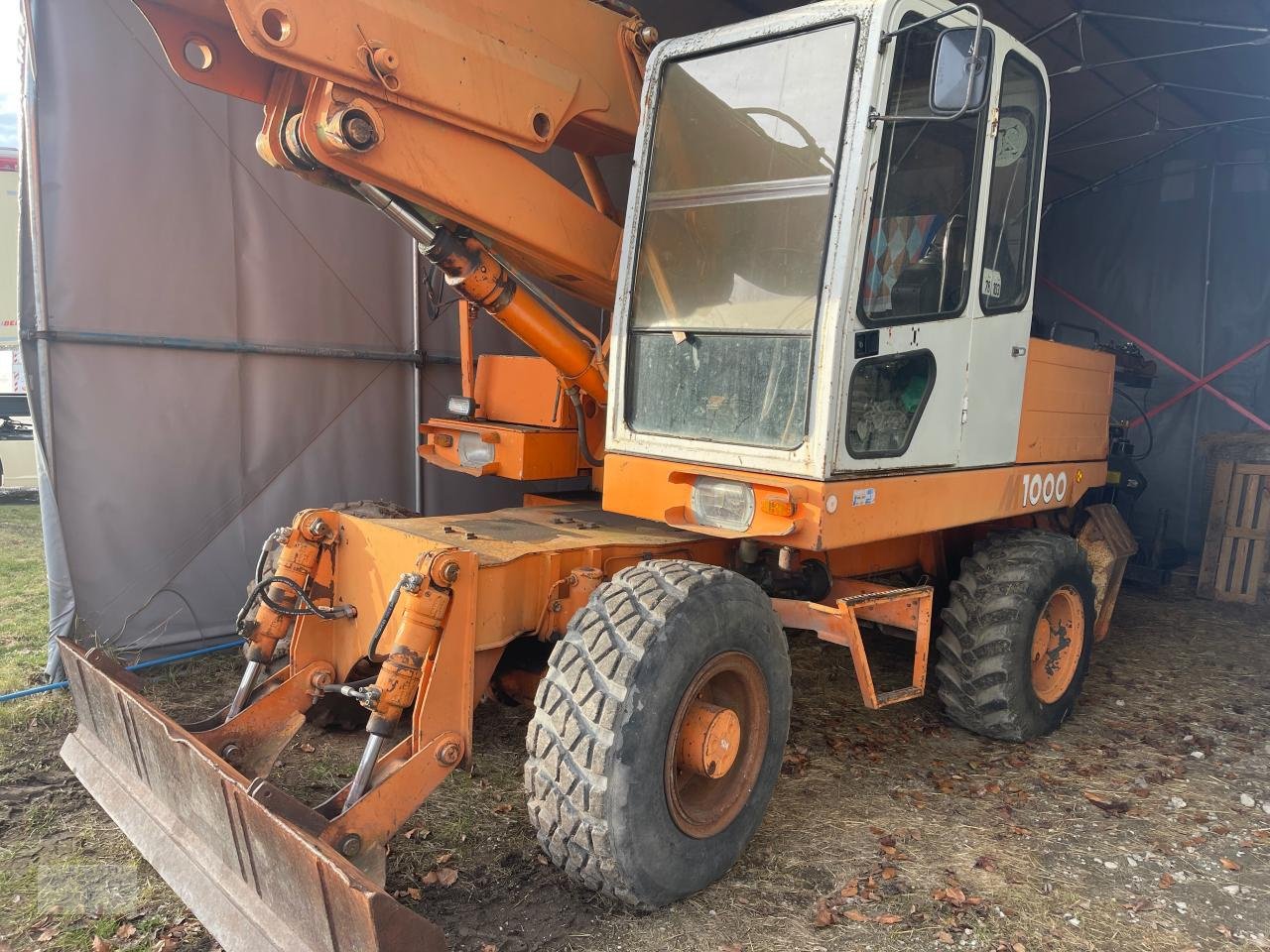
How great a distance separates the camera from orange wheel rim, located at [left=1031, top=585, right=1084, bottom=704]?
4750 millimetres

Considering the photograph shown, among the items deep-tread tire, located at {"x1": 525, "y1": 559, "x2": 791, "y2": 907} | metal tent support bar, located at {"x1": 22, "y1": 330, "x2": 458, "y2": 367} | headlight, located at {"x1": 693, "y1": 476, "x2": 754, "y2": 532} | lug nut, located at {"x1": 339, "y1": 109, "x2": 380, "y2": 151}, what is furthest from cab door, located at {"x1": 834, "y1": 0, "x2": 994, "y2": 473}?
metal tent support bar, located at {"x1": 22, "y1": 330, "x2": 458, "y2": 367}

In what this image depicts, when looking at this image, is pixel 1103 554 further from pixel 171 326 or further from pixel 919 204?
pixel 171 326

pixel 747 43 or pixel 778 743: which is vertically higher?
pixel 747 43

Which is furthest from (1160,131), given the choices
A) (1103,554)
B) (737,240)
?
(737,240)

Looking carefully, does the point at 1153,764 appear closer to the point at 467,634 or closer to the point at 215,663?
the point at 467,634

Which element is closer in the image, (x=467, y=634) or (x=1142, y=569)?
(x=467, y=634)

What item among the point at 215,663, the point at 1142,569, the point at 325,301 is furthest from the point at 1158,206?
the point at 215,663

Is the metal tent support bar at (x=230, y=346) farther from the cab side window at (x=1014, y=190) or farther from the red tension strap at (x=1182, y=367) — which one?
the red tension strap at (x=1182, y=367)

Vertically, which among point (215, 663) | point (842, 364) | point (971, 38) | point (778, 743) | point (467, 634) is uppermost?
point (971, 38)

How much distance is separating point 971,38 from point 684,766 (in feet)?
8.44

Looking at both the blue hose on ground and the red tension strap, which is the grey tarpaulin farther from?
the red tension strap

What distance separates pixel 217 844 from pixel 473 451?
300cm

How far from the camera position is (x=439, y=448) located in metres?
5.74

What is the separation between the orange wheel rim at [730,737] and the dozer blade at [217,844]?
103 cm
